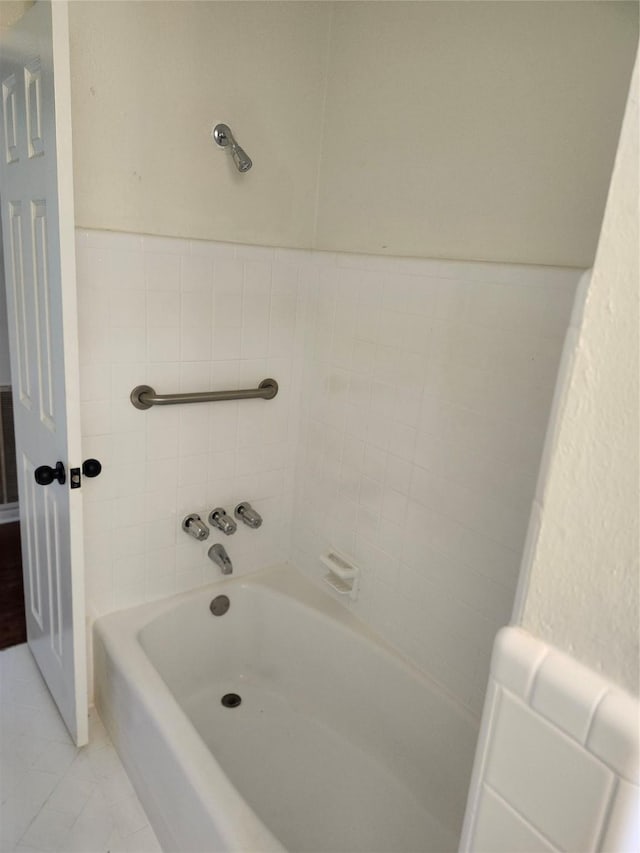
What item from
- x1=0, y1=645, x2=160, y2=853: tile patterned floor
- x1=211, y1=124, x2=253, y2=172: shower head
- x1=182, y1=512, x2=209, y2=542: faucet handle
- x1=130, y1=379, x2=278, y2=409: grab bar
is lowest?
x1=0, y1=645, x2=160, y2=853: tile patterned floor

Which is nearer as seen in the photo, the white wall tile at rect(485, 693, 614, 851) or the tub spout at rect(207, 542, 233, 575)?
the white wall tile at rect(485, 693, 614, 851)

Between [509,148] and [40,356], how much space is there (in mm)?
1273

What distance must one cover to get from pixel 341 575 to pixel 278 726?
53 cm

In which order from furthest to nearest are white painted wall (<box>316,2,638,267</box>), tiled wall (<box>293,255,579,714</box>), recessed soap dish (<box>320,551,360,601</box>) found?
A: recessed soap dish (<box>320,551,360,601</box>) < tiled wall (<box>293,255,579,714</box>) < white painted wall (<box>316,2,638,267</box>)

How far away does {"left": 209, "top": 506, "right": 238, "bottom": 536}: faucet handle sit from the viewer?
1.92m

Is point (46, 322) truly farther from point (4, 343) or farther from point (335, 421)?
point (4, 343)

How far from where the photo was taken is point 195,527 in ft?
6.28

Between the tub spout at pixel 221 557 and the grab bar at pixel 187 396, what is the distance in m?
0.53

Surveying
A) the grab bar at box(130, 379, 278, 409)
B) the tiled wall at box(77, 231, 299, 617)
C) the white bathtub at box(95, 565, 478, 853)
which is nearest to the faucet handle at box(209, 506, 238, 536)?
the tiled wall at box(77, 231, 299, 617)

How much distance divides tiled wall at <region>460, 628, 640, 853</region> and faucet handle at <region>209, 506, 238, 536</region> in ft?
4.72

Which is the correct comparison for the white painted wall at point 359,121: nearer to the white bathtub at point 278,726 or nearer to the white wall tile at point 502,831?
the white wall tile at point 502,831

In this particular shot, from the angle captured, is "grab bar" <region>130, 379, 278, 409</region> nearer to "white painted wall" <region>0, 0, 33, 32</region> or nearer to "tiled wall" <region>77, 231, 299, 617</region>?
"tiled wall" <region>77, 231, 299, 617</region>

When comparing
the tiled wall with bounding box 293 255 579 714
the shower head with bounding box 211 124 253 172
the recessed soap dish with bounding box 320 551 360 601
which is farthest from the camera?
the recessed soap dish with bounding box 320 551 360 601

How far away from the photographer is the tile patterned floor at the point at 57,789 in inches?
58.1
